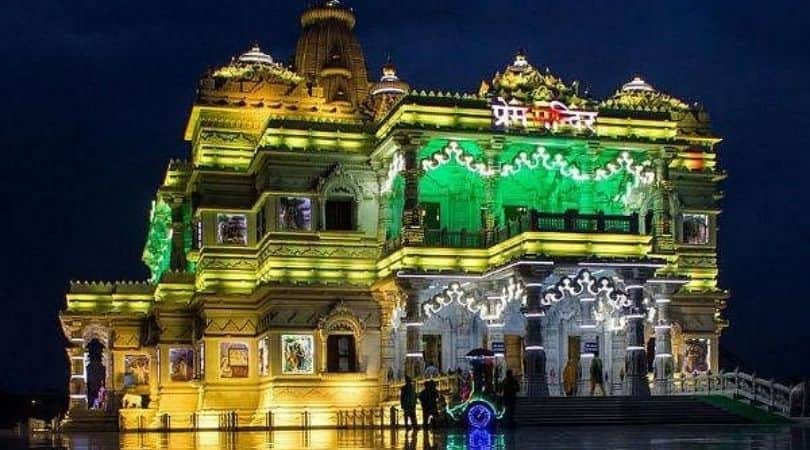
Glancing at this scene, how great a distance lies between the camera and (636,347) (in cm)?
4306

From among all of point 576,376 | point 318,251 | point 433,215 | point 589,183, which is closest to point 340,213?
point 318,251

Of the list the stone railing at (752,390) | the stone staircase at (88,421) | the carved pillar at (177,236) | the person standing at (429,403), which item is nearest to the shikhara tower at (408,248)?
the stone railing at (752,390)

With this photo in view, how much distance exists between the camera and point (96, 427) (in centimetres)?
5656

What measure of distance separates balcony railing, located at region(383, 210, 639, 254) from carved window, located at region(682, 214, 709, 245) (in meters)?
12.2

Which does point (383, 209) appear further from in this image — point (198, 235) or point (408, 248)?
point (198, 235)

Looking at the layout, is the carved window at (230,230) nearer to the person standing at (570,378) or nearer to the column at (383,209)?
the column at (383,209)

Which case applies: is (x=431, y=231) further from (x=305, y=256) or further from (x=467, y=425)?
(x=467, y=425)

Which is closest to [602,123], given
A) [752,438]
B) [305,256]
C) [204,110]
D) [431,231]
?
[431,231]

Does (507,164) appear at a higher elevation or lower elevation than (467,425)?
higher

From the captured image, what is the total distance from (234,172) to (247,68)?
470 cm

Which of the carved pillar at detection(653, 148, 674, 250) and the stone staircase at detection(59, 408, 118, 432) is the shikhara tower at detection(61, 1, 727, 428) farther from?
the stone staircase at detection(59, 408, 118, 432)

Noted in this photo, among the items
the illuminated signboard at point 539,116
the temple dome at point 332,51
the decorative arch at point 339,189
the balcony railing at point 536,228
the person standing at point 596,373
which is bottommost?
the person standing at point 596,373

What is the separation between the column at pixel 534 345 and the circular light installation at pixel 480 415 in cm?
701

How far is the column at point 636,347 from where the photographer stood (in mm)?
42469
